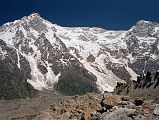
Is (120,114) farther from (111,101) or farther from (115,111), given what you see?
(111,101)

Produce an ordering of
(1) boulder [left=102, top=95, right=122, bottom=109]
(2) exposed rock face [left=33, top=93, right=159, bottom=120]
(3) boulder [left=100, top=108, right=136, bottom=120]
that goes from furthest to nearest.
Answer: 1. (1) boulder [left=102, top=95, right=122, bottom=109]
2. (2) exposed rock face [left=33, top=93, right=159, bottom=120]
3. (3) boulder [left=100, top=108, right=136, bottom=120]

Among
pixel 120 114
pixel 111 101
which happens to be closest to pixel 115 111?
pixel 120 114

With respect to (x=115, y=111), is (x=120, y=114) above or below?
below

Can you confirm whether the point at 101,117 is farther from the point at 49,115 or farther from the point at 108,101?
the point at 49,115

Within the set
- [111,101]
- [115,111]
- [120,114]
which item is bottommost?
[120,114]

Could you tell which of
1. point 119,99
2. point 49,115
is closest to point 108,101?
point 119,99

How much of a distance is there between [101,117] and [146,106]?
377 cm

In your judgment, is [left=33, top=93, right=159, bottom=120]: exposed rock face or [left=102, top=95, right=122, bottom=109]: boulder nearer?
[left=33, top=93, right=159, bottom=120]: exposed rock face

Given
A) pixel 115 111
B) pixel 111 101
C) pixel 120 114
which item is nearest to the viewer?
pixel 120 114

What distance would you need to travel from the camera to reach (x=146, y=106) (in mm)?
35188

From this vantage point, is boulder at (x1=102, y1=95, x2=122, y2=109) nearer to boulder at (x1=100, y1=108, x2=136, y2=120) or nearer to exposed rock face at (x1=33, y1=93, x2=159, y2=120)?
exposed rock face at (x1=33, y1=93, x2=159, y2=120)

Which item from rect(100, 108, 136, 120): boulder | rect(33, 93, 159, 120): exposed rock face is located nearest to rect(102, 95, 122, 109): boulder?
rect(33, 93, 159, 120): exposed rock face

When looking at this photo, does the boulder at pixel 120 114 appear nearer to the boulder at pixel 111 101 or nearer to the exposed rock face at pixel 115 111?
the exposed rock face at pixel 115 111

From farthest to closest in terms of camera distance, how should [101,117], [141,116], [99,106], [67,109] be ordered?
[67,109]
[99,106]
[101,117]
[141,116]
